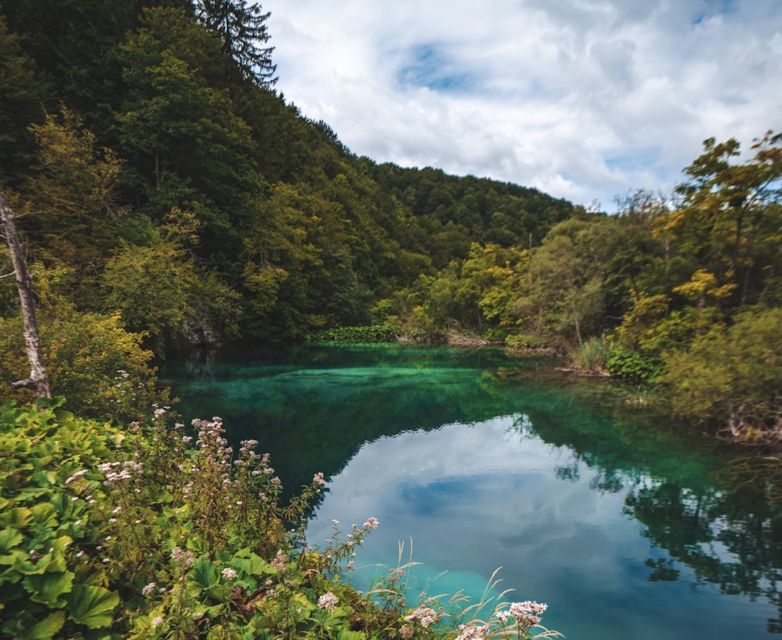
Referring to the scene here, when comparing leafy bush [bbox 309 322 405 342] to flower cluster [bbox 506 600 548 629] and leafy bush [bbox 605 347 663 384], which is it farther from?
flower cluster [bbox 506 600 548 629]

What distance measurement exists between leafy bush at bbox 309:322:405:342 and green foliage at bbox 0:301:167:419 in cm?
2671

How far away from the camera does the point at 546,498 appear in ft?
24.4

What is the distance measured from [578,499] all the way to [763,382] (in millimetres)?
4668

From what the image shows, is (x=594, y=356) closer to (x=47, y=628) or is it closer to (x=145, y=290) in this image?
(x=145, y=290)

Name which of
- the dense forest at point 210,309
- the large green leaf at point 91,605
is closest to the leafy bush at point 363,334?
the dense forest at point 210,309

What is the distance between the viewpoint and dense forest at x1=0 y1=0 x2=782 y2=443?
9.11 meters

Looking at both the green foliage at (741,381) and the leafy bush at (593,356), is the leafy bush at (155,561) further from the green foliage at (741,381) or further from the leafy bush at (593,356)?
the leafy bush at (593,356)

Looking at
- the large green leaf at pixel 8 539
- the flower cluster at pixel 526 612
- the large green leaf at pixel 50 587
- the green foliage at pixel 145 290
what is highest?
the green foliage at pixel 145 290

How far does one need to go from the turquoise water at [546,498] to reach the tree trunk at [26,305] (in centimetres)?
→ 376

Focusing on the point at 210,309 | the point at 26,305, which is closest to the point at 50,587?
the point at 26,305

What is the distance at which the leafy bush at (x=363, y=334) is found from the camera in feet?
113

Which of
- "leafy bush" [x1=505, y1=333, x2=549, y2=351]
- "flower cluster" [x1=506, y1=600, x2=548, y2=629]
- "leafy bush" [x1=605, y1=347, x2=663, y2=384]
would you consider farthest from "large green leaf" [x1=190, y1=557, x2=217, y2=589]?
"leafy bush" [x1=505, y1=333, x2=549, y2=351]

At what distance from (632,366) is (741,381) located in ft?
23.8

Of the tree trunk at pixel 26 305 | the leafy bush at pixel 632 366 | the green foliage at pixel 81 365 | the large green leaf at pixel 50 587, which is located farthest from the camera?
the leafy bush at pixel 632 366
